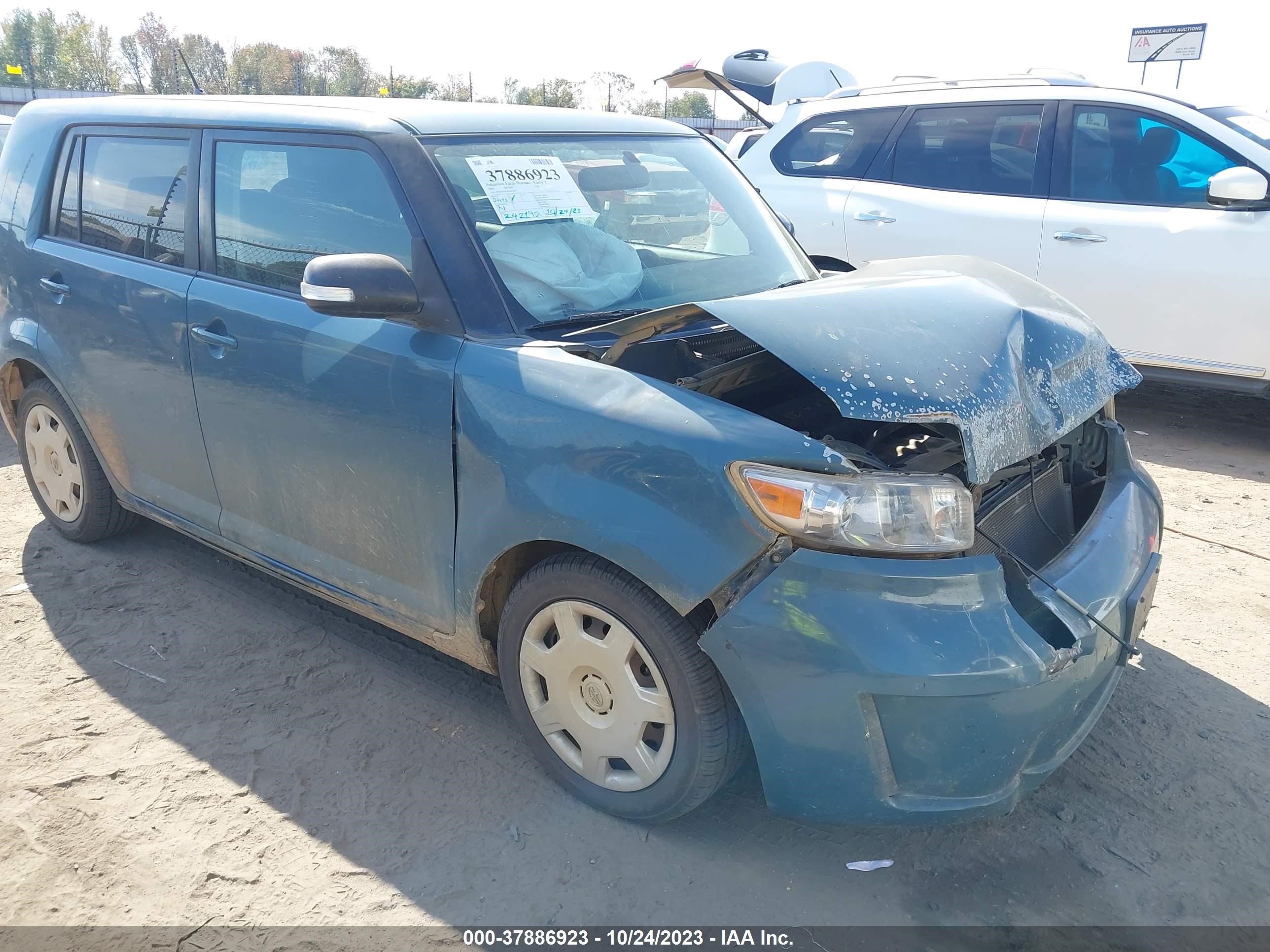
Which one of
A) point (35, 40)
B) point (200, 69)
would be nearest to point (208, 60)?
point (200, 69)

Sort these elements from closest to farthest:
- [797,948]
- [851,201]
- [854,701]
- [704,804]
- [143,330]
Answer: [854,701] → [797,948] → [704,804] → [143,330] → [851,201]

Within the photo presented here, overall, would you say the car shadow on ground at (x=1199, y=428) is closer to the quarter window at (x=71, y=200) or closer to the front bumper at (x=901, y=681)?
the front bumper at (x=901, y=681)

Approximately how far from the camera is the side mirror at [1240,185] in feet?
17.1

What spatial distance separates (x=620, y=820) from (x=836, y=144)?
5398mm

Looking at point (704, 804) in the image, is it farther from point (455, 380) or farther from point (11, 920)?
point (11, 920)

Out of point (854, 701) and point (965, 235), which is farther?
point (965, 235)

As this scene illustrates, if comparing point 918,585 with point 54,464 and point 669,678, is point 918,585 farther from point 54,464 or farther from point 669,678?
point 54,464

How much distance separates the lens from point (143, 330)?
11.3 feet

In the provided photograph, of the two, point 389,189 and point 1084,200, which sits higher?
point 389,189

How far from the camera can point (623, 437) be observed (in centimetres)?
229

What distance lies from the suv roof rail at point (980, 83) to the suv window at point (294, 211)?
15.6 feet

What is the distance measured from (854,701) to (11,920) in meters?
2.04

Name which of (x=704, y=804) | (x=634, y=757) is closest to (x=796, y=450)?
(x=634, y=757)

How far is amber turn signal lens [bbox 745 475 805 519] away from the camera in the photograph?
2.12 metres
